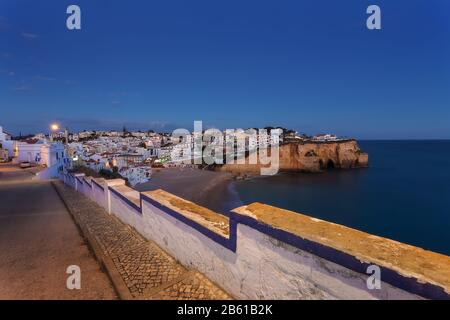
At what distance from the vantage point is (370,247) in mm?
2074

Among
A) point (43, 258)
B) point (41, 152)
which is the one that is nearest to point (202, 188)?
point (41, 152)

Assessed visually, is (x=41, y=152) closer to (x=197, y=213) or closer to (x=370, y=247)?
(x=197, y=213)

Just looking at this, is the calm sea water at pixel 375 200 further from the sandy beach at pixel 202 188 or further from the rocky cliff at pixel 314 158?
the rocky cliff at pixel 314 158

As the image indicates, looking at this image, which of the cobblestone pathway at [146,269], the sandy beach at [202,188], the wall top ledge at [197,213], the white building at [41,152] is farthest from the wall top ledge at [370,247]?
the white building at [41,152]

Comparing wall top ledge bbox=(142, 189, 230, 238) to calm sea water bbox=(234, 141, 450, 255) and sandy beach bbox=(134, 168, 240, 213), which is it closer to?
sandy beach bbox=(134, 168, 240, 213)

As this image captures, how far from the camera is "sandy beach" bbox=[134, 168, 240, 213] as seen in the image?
2385 cm

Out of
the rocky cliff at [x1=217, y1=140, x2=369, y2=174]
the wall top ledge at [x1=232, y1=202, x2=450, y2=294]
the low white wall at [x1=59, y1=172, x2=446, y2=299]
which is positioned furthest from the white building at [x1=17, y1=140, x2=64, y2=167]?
the wall top ledge at [x1=232, y1=202, x2=450, y2=294]

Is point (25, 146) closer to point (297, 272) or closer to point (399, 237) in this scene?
point (297, 272)

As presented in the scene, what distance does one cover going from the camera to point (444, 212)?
23219mm

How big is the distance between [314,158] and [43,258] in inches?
1888

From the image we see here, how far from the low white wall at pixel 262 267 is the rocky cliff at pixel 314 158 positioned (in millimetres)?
41824

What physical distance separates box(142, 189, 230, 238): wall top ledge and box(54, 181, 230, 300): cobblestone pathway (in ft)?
2.84

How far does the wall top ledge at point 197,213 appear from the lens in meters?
3.52

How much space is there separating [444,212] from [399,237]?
9602mm
